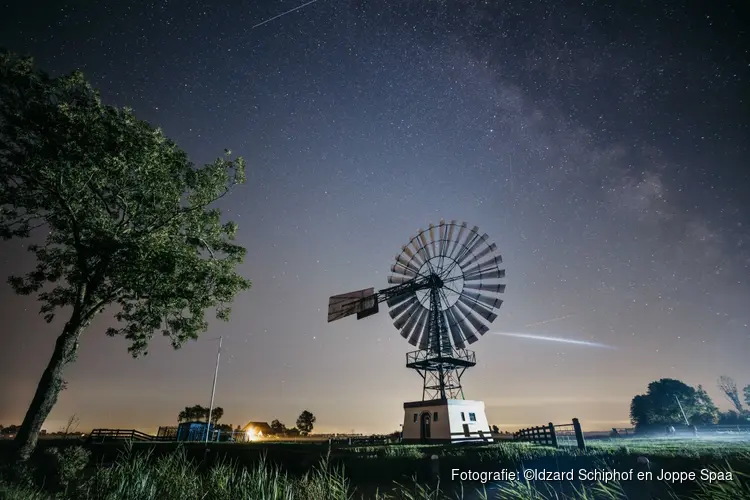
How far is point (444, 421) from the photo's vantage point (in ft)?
81.0

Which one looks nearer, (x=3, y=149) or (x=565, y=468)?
(x=565, y=468)

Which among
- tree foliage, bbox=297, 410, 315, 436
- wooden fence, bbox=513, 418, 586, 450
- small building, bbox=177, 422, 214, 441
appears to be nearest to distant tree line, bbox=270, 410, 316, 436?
tree foliage, bbox=297, 410, 315, 436

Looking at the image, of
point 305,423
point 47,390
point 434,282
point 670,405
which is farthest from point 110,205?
point 670,405

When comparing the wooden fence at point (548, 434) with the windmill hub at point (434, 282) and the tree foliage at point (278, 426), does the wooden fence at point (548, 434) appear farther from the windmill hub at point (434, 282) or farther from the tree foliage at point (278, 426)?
the tree foliage at point (278, 426)

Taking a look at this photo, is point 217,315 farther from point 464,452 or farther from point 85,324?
point 464,452

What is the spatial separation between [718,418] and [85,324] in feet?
392

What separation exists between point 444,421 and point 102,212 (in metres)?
24.3

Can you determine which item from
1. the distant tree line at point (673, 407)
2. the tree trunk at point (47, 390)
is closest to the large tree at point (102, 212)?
the tree trunk at point (47, 390)

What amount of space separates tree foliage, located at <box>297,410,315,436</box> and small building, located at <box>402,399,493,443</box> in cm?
7805

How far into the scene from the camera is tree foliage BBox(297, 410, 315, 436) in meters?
94.6

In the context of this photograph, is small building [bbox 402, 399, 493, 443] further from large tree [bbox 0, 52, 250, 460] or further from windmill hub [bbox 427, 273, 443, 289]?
large tree [bbox 0, 52, 250, 460]

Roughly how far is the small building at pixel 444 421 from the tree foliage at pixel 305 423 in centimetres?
7805

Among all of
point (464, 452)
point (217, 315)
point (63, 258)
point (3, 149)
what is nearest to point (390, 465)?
point (464, 452)

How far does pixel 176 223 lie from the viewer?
1783 cm
